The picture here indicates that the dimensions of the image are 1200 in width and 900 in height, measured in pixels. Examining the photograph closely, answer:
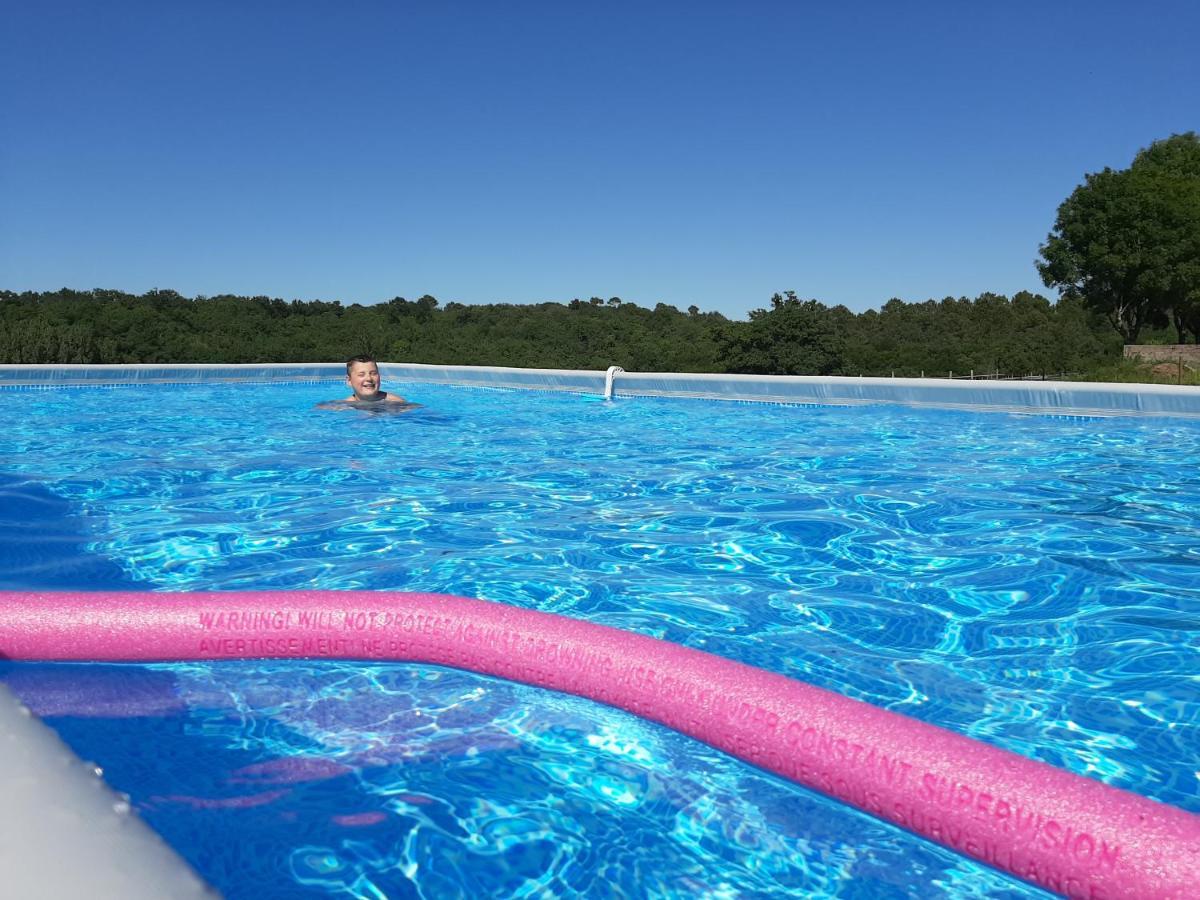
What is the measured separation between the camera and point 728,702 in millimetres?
2066

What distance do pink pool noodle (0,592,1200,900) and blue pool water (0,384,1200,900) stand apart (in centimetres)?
9

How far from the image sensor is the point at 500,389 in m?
15.3

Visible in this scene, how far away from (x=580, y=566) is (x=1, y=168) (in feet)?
78.6

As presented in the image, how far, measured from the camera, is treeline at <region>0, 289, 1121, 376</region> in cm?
3067

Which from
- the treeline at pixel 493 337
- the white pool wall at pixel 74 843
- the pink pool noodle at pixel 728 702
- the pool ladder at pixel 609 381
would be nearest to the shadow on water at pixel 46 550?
the pink pool noodle at pixel 728 702

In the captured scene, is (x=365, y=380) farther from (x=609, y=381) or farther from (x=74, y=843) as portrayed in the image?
(x=74, y=843)

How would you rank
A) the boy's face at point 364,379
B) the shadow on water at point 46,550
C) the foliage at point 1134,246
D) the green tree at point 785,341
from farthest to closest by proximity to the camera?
the green tree at point 785,341
the foliage at point 1134,246
the boy's face at point 364,379
the shadow on water at point 46,550

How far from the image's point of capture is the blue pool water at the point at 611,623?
1.88m

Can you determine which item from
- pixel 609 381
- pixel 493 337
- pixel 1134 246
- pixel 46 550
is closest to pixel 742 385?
pixel 609 381

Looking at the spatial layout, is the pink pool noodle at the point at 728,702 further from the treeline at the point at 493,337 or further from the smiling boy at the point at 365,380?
the treeline at the point at 493,337

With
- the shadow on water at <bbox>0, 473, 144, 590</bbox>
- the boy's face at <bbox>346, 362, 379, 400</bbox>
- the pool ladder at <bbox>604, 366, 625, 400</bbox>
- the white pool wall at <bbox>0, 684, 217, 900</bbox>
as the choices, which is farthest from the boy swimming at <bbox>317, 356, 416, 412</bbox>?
the white pool wall at <bbox>0, 684, 217, 900</bbox>

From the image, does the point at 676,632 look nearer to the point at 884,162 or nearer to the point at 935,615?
the point at 935,615

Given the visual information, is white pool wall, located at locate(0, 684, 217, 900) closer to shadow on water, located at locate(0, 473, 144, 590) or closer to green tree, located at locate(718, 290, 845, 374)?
shadow on water, located at locate(0, 473, 144, 590)

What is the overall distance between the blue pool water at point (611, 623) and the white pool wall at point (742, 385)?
1.35 m
